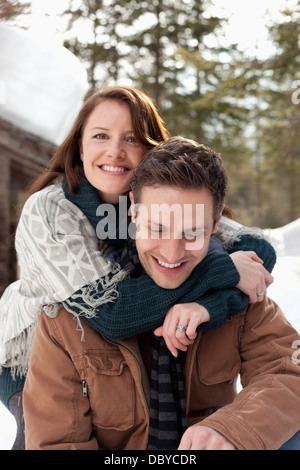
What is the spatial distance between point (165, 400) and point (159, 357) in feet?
0.48

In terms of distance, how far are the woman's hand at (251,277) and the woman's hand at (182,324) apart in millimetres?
201

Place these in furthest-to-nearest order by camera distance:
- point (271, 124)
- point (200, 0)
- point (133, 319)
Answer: point (200, 0) < point (271, 124) < point (133, 319)

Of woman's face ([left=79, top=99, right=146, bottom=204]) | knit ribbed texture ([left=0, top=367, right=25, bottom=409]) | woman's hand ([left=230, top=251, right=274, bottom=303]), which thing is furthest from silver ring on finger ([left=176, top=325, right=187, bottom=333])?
knit ribbed texture ([left=0, top=367, right=25, bottom=409])

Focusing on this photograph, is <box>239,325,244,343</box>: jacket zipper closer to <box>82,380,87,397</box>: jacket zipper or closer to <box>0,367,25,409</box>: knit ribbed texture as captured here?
<box>82,380,87,397</box>: jacket zipper

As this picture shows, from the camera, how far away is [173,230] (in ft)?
5.31

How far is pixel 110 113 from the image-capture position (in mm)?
1987

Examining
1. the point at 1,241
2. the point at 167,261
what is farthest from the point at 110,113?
the point at 1,241

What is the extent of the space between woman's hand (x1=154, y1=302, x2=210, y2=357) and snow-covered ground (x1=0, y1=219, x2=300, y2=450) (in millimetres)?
888

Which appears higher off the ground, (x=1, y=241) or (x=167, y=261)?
(x=167, y=261)

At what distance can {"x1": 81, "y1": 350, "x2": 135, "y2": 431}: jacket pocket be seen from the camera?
1634 mm

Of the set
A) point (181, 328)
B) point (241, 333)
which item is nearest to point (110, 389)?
point (181, 328)

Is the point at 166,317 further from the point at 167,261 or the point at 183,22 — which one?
the point at 183,22

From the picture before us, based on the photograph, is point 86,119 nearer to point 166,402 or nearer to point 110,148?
point 110,148

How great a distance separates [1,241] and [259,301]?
226 inches
